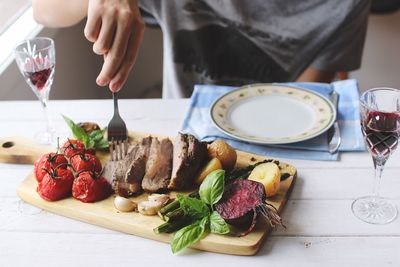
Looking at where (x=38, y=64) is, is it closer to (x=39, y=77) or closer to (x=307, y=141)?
(x=39, y=77)

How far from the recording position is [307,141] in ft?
3.89

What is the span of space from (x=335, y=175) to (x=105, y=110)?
0.62 m

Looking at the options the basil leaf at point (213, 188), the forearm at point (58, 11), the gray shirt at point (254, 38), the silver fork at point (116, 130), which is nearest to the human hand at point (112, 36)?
the silver fork at point (116, 130)

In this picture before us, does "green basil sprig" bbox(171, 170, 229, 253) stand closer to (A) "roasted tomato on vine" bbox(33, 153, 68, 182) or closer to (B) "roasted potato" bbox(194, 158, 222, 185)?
(B) "roasted potato" bbox(194, 158, 222, 185)

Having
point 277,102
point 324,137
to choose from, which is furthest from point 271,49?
point 324,137

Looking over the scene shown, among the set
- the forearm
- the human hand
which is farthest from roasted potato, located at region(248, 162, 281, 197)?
the forearm

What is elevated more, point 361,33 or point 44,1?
point 44,1

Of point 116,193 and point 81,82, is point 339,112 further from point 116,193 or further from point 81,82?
point 81,82

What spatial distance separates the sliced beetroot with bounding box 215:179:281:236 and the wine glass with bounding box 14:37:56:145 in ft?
1.70

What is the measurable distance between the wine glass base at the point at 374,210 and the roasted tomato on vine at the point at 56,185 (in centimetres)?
54

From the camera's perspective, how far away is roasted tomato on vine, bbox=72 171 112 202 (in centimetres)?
100

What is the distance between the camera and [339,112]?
1.30 meters

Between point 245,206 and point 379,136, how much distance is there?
0.27 meters

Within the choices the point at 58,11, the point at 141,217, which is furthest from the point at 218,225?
the point at 58,11
